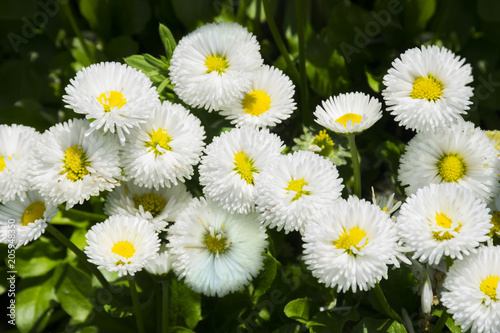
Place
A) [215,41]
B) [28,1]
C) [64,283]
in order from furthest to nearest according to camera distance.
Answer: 1. [28,1]
2. [64,283]
3. [215,41]

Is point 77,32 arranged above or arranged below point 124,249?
above

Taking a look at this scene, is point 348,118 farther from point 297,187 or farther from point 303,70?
point 303,70

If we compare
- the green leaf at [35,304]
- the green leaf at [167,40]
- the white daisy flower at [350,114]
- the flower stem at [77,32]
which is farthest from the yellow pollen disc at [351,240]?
the flower stem at [77,32]

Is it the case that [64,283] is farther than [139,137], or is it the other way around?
[64,283]

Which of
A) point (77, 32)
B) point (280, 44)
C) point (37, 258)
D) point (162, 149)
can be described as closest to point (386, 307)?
point (162, 149)

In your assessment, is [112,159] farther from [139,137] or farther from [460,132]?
[460,132]

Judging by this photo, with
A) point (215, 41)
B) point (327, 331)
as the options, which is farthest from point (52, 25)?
point (327, 331)

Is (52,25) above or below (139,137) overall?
above
